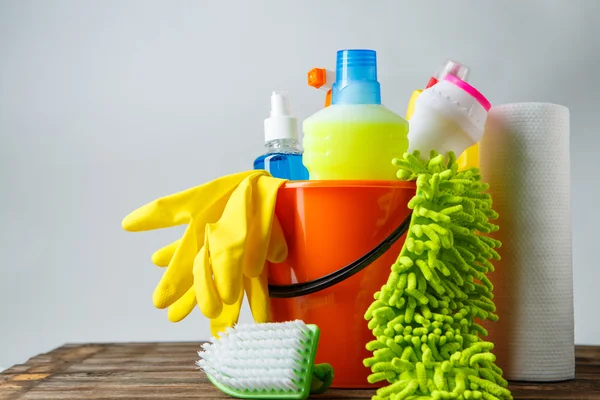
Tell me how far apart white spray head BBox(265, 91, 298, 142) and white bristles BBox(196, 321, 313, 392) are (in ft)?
0.83

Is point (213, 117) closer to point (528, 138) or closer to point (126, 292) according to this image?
point (126, 292)

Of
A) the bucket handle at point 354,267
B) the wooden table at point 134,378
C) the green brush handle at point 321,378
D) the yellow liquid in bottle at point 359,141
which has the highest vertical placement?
the yellow liquid in bottle at point 359,141

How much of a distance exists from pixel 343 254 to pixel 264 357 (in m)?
0.13

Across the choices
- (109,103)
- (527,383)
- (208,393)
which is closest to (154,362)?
(208,393)

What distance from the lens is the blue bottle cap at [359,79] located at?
0.76m

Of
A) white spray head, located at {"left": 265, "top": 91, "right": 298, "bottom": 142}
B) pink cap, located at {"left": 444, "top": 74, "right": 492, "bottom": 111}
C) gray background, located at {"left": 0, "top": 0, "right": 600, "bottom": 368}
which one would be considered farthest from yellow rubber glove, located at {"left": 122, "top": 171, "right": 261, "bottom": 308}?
gray background, located at {"left": 0, "top": 0, "right": 600, "bottom": 368}

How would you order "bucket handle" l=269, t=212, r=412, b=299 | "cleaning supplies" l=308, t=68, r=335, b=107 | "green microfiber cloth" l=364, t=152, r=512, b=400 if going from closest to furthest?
"green microfiber cloth" l=364, t=152, r=512, b=400 < "bucket handle" l=269, t=212, r=412, b=299 < "cleaning supplies" l=308, t=68, r=335, b=107

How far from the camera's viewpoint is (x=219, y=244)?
2.33ft

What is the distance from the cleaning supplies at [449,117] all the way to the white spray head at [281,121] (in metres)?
0.16

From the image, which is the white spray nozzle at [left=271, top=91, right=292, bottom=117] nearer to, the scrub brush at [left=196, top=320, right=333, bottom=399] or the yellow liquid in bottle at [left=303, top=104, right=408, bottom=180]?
the yellow liquid in bottle at [left=303, top=104, right=408, bottom=180]

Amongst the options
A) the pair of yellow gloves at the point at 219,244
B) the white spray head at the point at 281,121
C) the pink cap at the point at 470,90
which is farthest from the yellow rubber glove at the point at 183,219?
the pink cap at the point at 470,90

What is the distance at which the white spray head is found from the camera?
2.86 feet

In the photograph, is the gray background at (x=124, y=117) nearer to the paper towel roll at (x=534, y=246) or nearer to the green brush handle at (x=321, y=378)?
the paper towel roll at (x=534, y=246)

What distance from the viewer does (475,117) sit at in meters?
0.75
